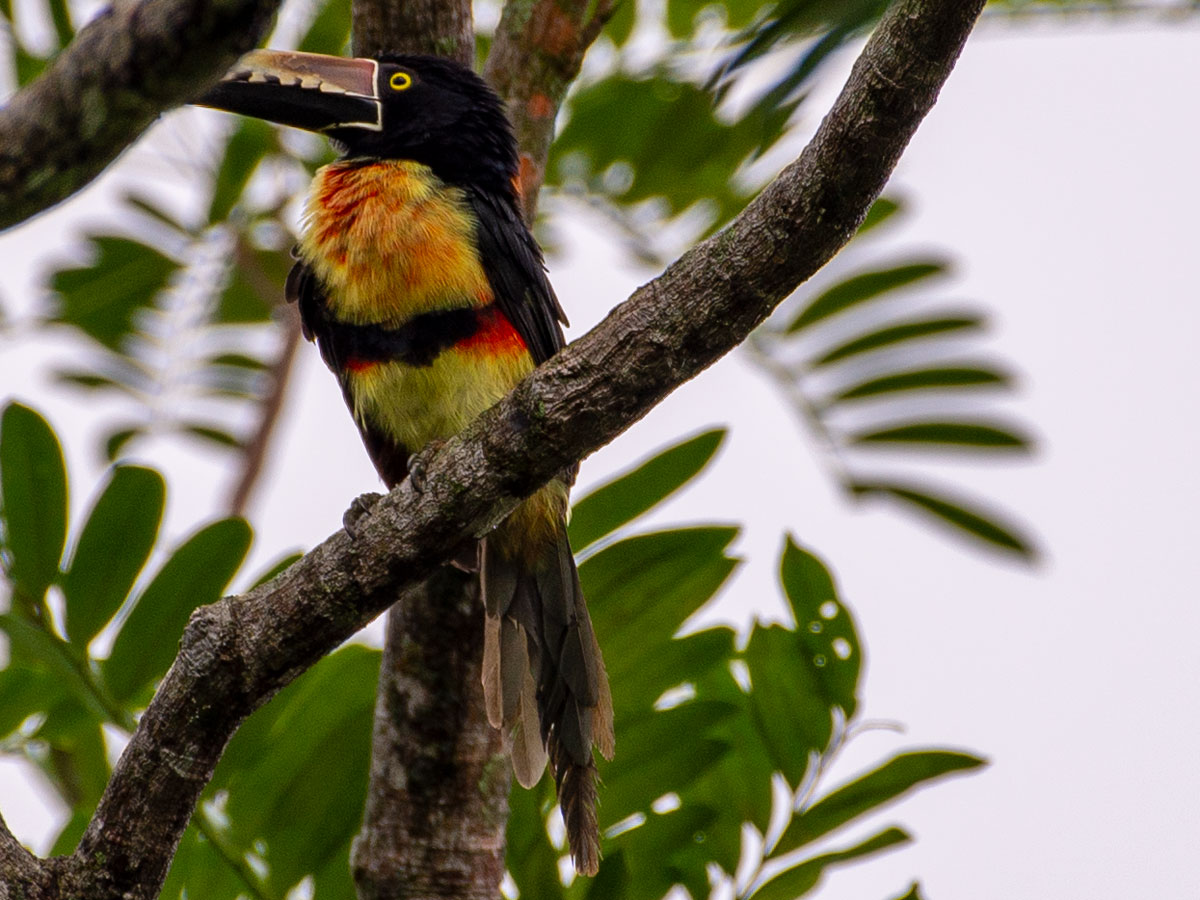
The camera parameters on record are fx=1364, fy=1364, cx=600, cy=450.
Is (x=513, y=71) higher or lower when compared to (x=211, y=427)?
lower

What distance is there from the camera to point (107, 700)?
9.96 ft

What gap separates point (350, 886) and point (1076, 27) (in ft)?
10.0

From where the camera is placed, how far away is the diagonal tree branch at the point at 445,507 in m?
2.17

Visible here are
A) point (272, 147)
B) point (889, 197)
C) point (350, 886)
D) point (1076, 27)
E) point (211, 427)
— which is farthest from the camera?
point (211, 427)

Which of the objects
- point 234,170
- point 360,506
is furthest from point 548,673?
point 234,170

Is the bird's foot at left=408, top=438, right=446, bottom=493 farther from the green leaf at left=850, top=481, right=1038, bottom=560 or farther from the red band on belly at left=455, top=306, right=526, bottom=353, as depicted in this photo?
the green leaf at left=850, top=481, right=1038, bottom=560

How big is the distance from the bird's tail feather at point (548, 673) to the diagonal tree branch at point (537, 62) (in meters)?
1.07

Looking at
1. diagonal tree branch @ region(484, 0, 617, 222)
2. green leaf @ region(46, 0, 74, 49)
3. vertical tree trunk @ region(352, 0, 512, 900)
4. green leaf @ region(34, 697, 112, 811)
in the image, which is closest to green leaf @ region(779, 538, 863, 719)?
vertical tree trunk @ region(352, 0, 512, 900)

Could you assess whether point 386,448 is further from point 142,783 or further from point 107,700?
point 142,783

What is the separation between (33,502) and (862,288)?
2.56 metres

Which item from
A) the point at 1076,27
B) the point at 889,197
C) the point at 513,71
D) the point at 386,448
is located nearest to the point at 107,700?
the point at 386,448

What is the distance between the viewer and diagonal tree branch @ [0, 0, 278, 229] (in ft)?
4.45

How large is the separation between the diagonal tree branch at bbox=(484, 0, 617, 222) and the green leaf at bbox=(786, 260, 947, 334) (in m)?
1.04

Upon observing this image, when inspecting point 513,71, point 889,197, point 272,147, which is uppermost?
point 272,147
